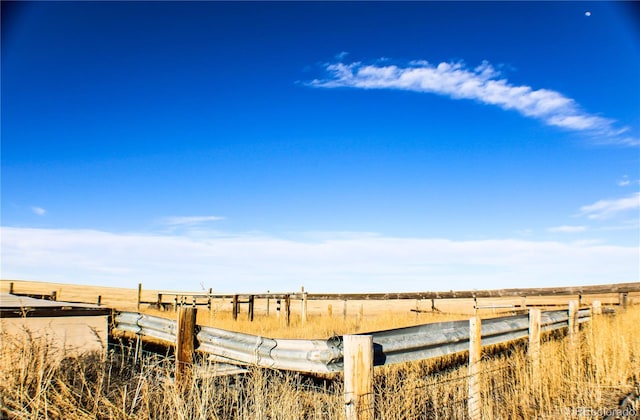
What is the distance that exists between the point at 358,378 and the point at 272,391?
5.29 ft

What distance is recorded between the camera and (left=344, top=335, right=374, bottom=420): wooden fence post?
3424 millimetres

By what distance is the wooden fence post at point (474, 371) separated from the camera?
16.8 ft

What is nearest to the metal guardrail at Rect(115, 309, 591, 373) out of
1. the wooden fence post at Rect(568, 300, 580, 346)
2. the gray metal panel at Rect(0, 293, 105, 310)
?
the gray metal panel at Rect(0, 293, 105, 310)

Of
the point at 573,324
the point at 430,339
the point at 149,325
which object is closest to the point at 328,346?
the point at 430,339

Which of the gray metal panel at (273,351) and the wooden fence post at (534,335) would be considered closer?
the gray metal panel at (273,351)

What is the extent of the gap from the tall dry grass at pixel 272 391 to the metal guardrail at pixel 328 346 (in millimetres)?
299

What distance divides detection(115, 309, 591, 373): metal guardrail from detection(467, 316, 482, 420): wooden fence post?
0.27ft

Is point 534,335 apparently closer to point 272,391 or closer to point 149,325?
point 272,391

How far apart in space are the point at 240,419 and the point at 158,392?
3.36 ft

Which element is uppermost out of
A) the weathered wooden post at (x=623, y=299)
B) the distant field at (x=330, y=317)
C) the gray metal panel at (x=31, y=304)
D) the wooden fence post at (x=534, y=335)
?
the gray metal panel at (x=31, y=304)

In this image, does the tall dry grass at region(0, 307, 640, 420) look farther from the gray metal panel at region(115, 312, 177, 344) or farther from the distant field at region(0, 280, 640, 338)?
the distant field at region(0, 280, 640, 338)

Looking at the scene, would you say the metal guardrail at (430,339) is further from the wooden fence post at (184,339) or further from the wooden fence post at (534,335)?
the wooden fence post at (184,339)

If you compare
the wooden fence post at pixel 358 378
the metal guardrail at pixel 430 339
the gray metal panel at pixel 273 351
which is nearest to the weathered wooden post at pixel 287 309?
the metal guardrail at pixel 430 339

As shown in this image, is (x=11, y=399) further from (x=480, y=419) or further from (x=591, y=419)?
(x=591, y=419)
